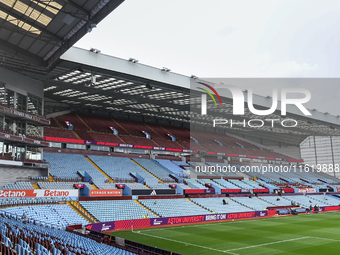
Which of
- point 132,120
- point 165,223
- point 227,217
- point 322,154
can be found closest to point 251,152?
point 322,154

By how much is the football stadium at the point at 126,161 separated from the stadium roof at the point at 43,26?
0.10 meters

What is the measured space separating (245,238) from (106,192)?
16.6 metres

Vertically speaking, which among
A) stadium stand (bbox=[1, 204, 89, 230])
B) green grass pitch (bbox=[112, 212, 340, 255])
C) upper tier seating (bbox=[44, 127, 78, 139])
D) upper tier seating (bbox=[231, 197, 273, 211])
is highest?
upper tier seating (bbox=[44, 127, 78, 139])

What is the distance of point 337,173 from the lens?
271 feet

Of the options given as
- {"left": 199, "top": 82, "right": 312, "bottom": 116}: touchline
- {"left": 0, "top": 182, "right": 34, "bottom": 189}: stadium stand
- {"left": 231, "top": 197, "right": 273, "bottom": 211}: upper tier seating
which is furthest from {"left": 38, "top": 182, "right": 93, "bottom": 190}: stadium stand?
{"left": 231, "top": 197, "right": 273, "bottom": 211}: upper tier seating

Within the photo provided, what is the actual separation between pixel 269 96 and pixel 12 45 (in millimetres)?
39300

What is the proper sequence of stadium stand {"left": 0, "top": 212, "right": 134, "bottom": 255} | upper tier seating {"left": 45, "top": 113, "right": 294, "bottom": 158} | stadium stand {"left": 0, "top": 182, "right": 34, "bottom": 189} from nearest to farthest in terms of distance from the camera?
1. stadium stand {"left": 0, "top": 212, "right": 134, "bottom": 255}
2. stadium stand {"left": 0, "top": 182, "right": 34, "bottom": 189}
3. upper tier seating {"left": 45, "top": 113, "right": 294, "bottom": 158}

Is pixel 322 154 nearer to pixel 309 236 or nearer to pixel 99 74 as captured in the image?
pixel 309 236

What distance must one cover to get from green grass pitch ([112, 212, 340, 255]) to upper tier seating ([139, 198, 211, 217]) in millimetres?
3759

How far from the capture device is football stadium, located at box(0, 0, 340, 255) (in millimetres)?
23706

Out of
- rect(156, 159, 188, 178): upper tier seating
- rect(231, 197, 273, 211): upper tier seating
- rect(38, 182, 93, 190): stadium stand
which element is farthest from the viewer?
rect(156, 159, 188, 178): upper tier seating

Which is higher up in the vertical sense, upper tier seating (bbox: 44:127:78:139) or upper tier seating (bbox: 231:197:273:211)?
upper tier seating (bbox: 44:127:78:139)

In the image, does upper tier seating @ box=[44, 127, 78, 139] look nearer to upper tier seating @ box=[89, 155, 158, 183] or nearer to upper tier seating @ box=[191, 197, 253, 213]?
upper tier seating @ box=[89, 155, 158, 183]

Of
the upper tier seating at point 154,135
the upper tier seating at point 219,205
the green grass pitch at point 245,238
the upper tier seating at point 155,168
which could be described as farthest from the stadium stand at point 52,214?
the upper tier seating at point 155,168
